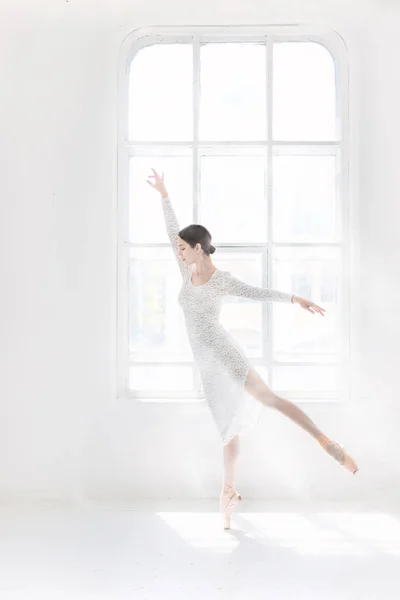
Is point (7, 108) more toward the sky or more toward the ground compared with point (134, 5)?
more toward the ground

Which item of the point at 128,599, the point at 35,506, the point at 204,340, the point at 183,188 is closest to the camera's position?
the point at 128,599

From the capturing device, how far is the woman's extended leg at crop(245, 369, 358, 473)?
9.45ft

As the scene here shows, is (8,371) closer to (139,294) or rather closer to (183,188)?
(139,294)

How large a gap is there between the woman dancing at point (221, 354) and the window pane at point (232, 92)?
0.83 m

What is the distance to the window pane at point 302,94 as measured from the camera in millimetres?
3561

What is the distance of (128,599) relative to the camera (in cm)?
230

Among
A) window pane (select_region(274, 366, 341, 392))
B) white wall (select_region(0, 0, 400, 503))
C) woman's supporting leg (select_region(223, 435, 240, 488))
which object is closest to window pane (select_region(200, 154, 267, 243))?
white wall (select_region(0, 0, 400, 503))

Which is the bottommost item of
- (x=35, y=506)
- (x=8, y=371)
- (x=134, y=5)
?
(x=35, y=506)

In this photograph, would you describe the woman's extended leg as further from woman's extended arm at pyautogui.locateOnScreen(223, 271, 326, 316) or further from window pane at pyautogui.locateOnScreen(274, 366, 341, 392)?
window pane at pyautogui.locateOnScreen(274, 366, 341, 392)

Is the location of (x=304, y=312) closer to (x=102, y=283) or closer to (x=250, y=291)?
(x=250, y=291)

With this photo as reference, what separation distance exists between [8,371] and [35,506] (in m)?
0.75

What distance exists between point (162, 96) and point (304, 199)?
3.31ft

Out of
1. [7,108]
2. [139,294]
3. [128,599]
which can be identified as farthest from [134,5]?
[128,599]

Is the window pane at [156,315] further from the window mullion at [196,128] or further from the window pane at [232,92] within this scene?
the window pane at [232,92]
